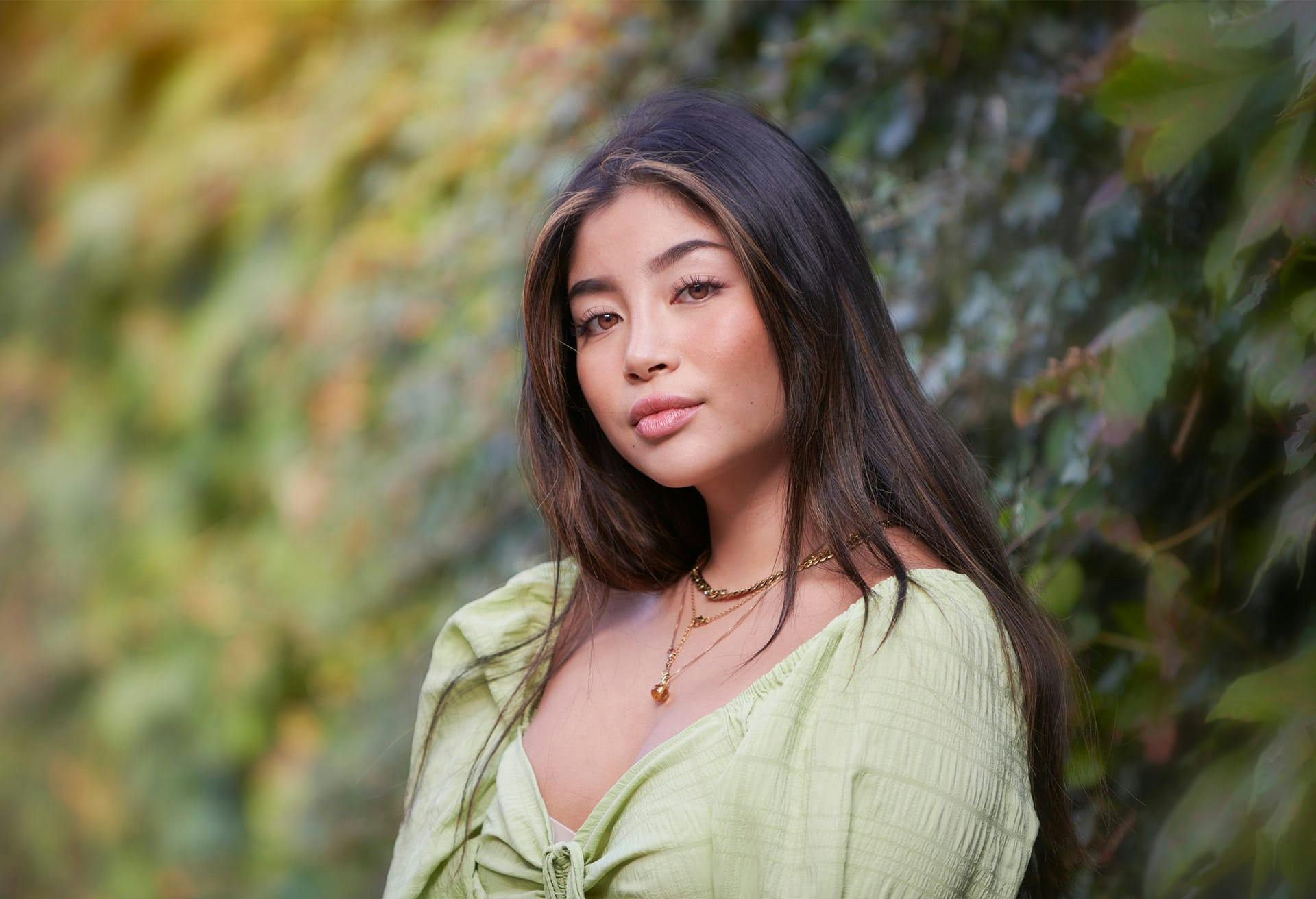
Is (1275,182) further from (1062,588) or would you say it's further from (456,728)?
Result: (456,728)

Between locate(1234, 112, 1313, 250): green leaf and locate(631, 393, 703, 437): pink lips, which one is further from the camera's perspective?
locate(631, 393, 703, 437): pink lips

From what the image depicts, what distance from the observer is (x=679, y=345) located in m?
1.37

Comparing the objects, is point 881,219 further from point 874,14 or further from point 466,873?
point 466,873

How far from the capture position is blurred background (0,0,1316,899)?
4.46ft

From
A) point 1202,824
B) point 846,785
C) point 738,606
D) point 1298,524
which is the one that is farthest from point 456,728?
point 1298,524

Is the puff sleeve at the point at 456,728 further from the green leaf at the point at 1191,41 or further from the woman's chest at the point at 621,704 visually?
the green leaf at the point at 1191,41

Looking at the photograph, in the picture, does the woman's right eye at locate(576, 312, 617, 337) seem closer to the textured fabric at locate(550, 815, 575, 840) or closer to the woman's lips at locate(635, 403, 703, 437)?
the woman's lips at locate(635, 403, 703, 437)

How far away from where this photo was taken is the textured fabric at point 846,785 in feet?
3.79

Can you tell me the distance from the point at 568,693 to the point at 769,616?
12.4 inches

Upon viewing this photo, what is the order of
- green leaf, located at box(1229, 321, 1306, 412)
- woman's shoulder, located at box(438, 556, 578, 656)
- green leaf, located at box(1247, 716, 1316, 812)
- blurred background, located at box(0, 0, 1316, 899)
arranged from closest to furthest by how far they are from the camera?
1. green leaf, located at box(1247, 716, 1316, 812)
2. green leaf, located at box(1229, 321, 1306, 412)
3. blurred background, located at box(0, 0, 1316, 899)
4. woman's shoulder, located at box(438, 556, 578, 656)

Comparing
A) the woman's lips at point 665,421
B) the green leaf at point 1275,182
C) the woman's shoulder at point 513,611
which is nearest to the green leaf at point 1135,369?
the green leaf at point 1275,182

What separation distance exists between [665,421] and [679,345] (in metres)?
0.09

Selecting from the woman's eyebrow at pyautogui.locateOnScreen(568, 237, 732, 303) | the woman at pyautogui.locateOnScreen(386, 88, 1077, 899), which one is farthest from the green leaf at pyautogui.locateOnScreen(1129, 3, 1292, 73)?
the woman's eyebrow at pyautogui.locateOnScreen(568, 237, 732, 303)

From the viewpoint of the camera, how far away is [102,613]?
398cm
